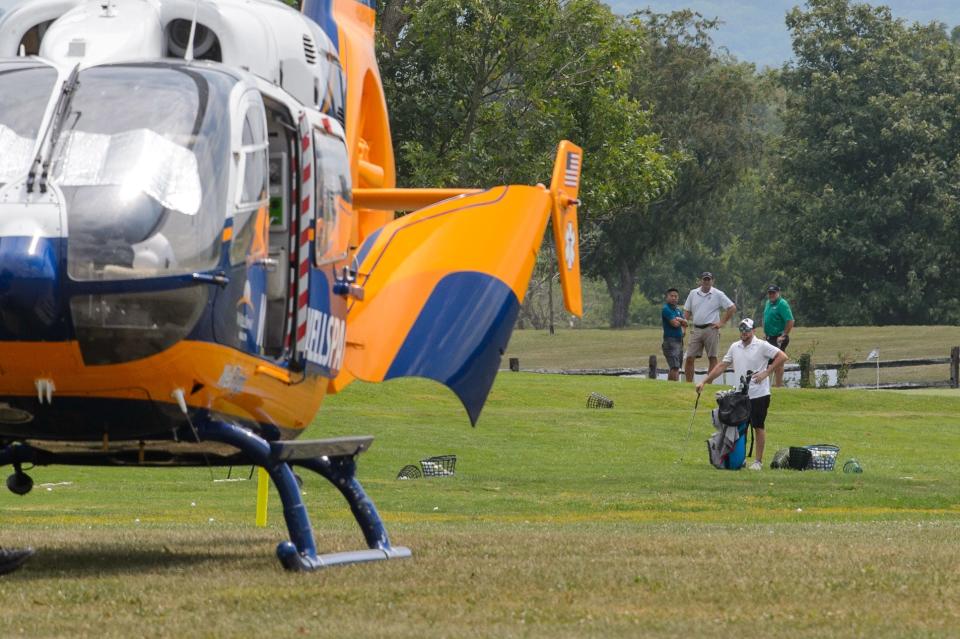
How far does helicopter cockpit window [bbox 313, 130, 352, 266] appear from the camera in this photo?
35.2ft

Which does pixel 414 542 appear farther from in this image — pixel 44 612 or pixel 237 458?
pixel 44 612

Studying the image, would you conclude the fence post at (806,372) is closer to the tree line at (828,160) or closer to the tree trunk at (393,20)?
the tree trunk at (393,20)

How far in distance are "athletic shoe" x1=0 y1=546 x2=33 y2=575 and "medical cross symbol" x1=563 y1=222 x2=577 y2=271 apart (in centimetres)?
448

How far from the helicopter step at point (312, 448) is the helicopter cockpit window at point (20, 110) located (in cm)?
214

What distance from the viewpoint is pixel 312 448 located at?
10.4 m

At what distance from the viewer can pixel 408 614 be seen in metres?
8.61

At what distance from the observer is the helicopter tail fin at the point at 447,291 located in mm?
11727

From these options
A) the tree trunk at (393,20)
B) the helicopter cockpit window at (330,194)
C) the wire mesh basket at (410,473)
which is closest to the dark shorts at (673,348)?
the tree trunk at (393,20)

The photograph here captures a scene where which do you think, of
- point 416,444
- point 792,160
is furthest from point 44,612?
point 792,160

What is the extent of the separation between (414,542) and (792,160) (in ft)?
227

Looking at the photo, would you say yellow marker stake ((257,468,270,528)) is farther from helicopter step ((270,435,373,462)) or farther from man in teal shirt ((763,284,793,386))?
man in teal shirt ((763,284,793,386))

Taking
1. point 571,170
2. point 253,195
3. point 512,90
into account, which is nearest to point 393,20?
point 512,90

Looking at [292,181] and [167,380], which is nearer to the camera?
[167,380]

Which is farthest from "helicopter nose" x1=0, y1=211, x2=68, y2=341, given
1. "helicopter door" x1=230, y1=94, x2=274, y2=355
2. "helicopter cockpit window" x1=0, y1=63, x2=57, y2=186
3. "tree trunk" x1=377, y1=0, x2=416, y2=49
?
"tree trunk" x1=377, y1=0, x2=416, y2=49
